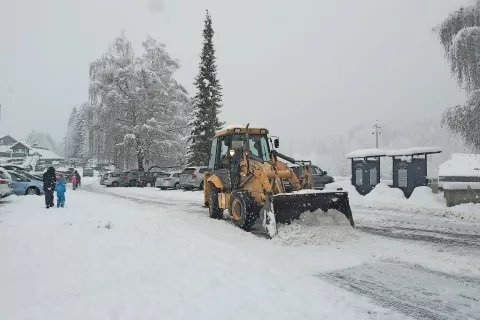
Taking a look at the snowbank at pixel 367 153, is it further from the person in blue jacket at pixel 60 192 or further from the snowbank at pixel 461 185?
the person in blue jacket at pixel 60 192

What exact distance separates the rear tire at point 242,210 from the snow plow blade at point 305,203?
1.11 meters

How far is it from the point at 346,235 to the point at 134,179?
25477mm

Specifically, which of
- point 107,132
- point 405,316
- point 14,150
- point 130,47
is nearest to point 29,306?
point 405,316

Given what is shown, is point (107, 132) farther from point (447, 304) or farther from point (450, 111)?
point (447, 304)

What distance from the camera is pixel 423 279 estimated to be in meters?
5.01

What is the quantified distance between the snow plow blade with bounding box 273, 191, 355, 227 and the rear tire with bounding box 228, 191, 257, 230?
3.65 feet

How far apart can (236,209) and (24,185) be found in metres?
15.6

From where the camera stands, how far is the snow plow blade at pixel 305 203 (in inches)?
297

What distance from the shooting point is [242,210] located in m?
8.69

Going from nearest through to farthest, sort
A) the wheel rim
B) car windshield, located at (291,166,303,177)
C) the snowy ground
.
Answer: the snowy ground, the wheel rim, car windshield, located at (291,166,303,177)

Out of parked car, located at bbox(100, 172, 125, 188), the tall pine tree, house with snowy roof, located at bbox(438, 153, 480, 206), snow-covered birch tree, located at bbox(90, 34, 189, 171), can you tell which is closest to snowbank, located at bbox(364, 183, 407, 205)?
house with snowy roof, located at bbox(438, 153, 480, 206)

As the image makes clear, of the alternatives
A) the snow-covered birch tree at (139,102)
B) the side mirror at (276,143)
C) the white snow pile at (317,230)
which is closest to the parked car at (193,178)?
the snow-covered birch tree at (139,102)

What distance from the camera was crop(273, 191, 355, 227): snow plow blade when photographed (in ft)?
24.7

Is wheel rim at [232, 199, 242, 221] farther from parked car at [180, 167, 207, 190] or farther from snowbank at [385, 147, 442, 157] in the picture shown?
parked car at [180, 167, 207, 190]
